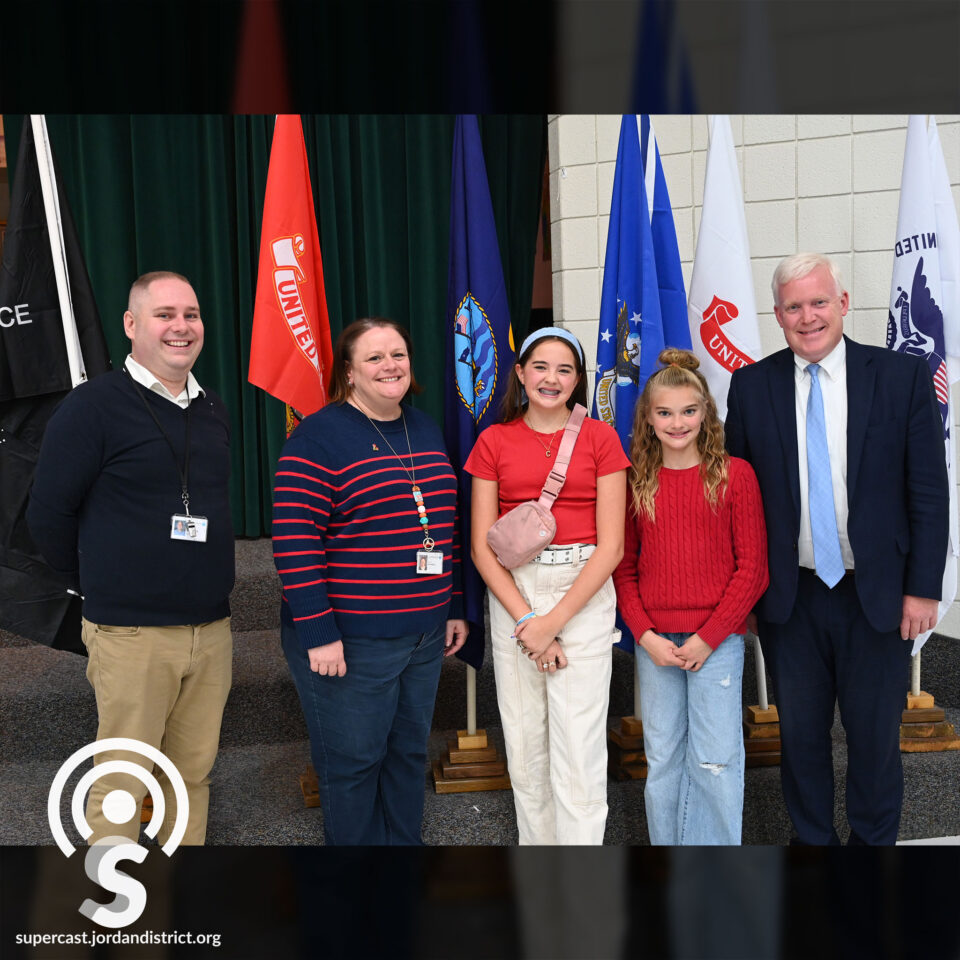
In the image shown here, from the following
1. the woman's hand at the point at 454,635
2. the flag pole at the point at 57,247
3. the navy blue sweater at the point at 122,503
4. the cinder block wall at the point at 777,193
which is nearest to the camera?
the navy blue sweater at the point at 122,503

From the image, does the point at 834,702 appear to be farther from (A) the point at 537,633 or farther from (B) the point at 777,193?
(B) the point at 777,193

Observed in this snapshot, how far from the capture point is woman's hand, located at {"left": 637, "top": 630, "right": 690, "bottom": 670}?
201 centimetres

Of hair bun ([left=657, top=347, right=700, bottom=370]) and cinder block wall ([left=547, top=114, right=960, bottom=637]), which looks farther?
cinder block wall ([left=547, top=114, right=960, bottom=637])

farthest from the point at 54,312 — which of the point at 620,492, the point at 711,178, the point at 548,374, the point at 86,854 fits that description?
the point at 711,178

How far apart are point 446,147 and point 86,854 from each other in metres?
3.82

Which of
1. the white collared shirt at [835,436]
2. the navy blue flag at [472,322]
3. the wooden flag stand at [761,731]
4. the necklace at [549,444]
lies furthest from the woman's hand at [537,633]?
the wooden flag stand at [761,731]

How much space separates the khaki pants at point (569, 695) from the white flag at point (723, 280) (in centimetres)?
→ 100

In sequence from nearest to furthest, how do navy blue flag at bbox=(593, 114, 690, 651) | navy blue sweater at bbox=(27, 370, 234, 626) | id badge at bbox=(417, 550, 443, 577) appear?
navy blue sweater at bbox=(27, 370, 234, 626)
id badge at bbox=(417, 550, 443, 577)
navy blue flag at bbox=(593, 114, 690, 651)

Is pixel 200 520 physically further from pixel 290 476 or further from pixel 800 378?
pixel 800 378

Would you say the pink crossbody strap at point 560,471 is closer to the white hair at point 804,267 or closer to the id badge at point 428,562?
the id badge at point 428,562

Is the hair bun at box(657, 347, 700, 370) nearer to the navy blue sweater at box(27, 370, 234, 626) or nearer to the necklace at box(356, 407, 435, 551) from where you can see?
the necklace at box(356, 407, 435, 551)

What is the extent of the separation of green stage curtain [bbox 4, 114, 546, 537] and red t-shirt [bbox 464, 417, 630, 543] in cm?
236

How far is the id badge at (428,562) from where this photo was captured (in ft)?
6.51

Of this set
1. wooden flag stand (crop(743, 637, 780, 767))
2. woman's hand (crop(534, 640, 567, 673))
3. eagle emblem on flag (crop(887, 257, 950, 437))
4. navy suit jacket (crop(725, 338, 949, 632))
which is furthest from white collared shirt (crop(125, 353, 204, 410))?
eagle emblem on flag (crop(887, 257, 950, 437))
